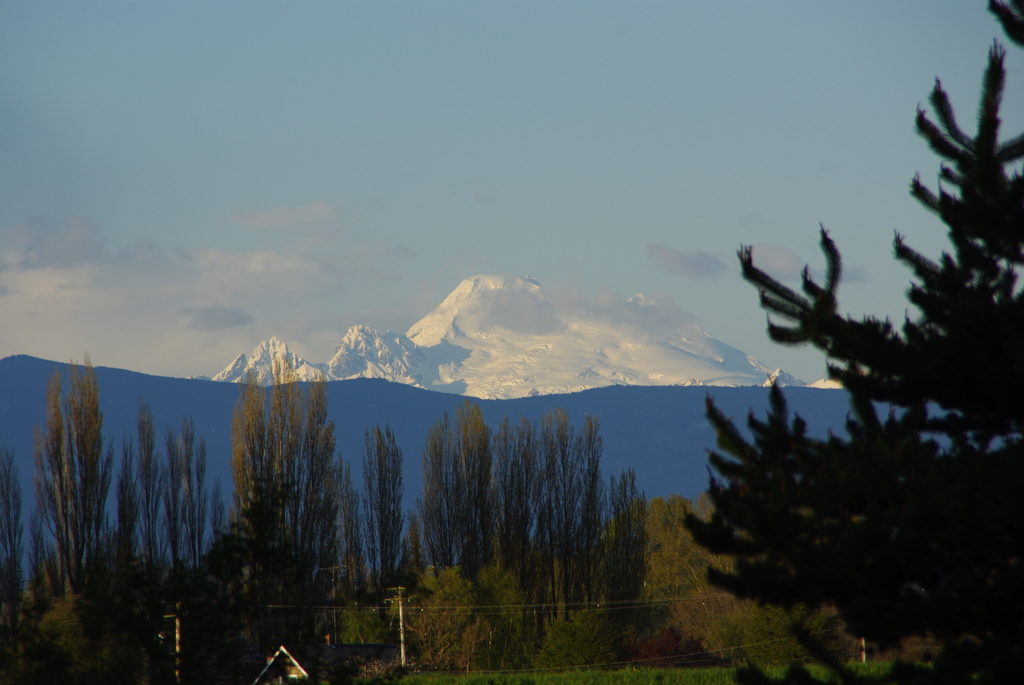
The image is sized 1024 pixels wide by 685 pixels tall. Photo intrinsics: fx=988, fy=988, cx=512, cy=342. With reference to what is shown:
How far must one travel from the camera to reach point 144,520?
42312 millimetres

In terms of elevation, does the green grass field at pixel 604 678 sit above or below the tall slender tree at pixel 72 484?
below

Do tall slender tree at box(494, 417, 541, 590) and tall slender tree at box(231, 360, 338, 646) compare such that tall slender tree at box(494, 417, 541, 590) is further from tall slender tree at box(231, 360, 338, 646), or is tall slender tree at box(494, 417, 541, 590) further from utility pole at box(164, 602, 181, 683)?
utility pole at box(164, 602, 181, 683)

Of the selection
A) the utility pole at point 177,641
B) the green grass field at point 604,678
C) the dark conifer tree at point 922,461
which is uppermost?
the dark conifer tree at point 922,461

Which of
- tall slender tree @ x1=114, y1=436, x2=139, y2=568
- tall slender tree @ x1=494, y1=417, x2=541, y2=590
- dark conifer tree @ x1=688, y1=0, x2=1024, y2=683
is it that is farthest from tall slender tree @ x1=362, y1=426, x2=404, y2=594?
dark conifer tree @ x1=688, y1=0, x2=1024, y2=683

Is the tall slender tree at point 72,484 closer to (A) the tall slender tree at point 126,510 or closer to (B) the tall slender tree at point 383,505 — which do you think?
(A) the tall slender tree at point 126,510

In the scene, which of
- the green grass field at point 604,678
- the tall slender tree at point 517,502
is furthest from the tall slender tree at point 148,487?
the green grass field at point 604,678

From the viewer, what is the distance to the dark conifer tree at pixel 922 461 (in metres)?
5.86

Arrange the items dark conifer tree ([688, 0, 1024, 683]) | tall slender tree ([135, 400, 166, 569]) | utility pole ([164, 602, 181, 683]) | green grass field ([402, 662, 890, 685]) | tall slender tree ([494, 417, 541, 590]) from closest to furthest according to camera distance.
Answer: dark conifer tree ([688, 0, 1024, 683]) < utility pole ([164, 602, 181, 683]) < green grass field ([402, 662, 890, 685]) < tall slender tree ([135, 400, 166, 569]) < tall slender tree ([494, 417, 541, 590])

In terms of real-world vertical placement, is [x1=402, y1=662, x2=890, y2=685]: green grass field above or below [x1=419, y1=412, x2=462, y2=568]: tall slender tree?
below

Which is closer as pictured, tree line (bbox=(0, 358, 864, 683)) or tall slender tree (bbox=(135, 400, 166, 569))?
tree line (bbox=(0, 358, 864, 683))

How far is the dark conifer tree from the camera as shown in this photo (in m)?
5.86

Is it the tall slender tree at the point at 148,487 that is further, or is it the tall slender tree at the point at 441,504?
the tall slender tree at the point at 441,504

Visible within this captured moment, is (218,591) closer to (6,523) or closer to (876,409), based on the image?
(876,409)

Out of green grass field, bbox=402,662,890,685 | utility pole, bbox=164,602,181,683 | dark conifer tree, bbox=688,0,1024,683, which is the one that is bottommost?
green grass field, bbox=402,662,890,685
